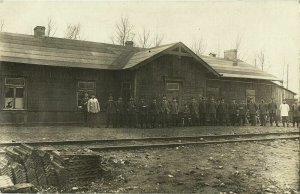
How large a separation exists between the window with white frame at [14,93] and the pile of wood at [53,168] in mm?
11483

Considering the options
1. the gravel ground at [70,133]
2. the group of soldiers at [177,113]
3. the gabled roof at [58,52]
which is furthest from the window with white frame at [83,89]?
the gravel ground at [70,133]

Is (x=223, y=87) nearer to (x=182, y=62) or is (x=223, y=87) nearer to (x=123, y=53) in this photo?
(x=182, y=62)

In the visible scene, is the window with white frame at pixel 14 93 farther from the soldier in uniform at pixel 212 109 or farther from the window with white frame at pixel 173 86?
the soldier in uniform at pixel 212 109

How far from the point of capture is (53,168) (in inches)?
286

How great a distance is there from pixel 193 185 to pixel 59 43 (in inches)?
672

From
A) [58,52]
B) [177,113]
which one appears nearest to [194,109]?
[177,113]

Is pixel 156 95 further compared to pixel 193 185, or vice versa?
pixel 156 95

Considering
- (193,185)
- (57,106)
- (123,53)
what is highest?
(123,53)

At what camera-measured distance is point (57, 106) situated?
65.0ft

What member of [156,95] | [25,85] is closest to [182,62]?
[156,95]

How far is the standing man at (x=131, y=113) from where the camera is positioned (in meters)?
19.2

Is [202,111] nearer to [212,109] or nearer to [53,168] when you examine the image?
[212,109]

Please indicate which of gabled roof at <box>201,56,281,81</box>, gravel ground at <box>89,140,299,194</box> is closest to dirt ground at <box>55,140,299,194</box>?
gravel ground at <box>89,140,299,194</box>

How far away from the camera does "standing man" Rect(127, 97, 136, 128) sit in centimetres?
1917
